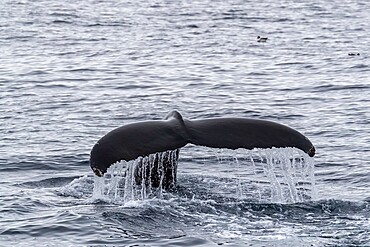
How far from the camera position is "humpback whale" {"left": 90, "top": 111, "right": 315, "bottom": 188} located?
8359 millimetres

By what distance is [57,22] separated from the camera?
2955 centimetres

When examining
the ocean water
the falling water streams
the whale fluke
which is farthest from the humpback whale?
the ocean water

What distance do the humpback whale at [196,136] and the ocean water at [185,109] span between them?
31.2 inches

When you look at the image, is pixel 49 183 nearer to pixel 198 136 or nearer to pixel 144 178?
pixel 144 178

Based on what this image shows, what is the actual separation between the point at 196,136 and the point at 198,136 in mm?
18

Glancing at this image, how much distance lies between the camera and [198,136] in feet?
28.4

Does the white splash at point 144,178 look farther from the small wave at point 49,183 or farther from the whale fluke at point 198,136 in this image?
the small wave at point 49,183

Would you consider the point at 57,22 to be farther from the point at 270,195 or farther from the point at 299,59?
the point at 270,195

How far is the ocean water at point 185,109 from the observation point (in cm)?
890

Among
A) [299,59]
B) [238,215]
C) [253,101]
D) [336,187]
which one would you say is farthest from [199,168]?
[299,59]

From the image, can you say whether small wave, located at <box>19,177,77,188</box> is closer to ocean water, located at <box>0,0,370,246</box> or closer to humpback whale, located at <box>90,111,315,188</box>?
ocean water, located at <box>0,0,370,246</box>

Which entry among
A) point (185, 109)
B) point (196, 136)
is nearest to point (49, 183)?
point (196, 136)

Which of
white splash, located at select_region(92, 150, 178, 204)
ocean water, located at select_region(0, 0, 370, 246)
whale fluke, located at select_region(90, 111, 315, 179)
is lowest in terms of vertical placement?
ocean water, located at select_region(0, 0, 370, 246)

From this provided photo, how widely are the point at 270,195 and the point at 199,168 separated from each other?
1900mm
